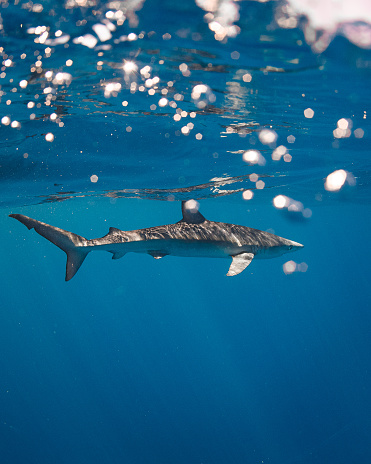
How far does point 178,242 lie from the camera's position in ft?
29.0

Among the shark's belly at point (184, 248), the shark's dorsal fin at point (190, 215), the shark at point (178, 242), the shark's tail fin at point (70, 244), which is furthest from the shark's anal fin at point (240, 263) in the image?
the shark's tail fin at point (70, 244)

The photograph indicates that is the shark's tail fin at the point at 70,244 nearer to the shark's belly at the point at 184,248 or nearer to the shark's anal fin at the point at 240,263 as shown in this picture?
the shark's belly at the point at 184,248

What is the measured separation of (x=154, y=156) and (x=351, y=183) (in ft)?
54.5

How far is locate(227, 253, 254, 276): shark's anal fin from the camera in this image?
317 inches

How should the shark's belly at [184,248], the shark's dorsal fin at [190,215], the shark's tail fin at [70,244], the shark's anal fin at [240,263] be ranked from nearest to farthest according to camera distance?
the shark's anal fin at [240,263], the shark's tail fin at [70,244], the shark's belly at [184,248], the shark's dorsal fin at [190,215]

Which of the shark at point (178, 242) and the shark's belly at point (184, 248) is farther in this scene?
the shark's belly at point (184, 248)

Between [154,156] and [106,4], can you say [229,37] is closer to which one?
[106,4]

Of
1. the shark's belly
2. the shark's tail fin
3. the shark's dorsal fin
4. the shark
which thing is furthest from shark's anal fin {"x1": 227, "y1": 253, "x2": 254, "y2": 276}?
the shark's tail fin

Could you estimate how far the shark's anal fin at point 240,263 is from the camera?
26.4ft

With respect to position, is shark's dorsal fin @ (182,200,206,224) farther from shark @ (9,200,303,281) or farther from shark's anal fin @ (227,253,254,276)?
shark's anal fin @ (227,253,254,276)

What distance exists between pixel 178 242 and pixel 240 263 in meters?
1.67

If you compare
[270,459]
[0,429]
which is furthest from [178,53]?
[0,429]

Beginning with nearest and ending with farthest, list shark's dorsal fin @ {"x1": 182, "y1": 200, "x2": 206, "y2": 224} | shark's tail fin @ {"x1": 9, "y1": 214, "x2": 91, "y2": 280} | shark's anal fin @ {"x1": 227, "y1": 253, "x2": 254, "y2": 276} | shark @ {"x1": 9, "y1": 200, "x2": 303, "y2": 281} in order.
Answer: shark's anal fin @ {"x1": 227, "y1": 253, "x2": 254, "y2": 276}
shark's tail fin @ {"x1": 9, "y1": 214, "x2": 91, "y2": 280}
shark @ {"x1": 9, "y1": 200, "x2": 303, "y2": 281}
shark's dorsal fin @ {"x1": 182, "y1": 200, "x2": 206, "y2": 224}

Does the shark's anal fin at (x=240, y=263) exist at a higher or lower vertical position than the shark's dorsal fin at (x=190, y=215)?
lower
